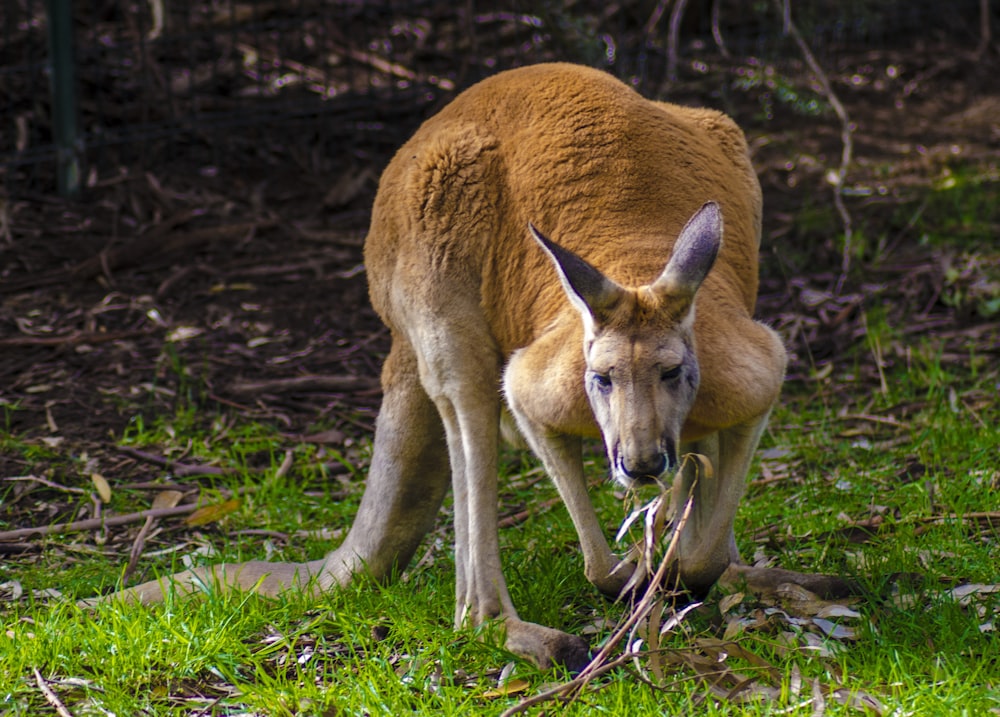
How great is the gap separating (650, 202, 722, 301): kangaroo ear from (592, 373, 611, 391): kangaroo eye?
8.2 inches

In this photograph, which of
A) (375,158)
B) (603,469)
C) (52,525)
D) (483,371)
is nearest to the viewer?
(483,371)

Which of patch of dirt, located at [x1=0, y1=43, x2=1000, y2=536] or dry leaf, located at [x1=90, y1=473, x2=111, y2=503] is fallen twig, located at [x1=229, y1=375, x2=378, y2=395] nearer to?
patch of dirt, located at [x1=0, y1=43, x2=1000, y2=536]

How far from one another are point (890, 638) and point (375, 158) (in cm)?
457

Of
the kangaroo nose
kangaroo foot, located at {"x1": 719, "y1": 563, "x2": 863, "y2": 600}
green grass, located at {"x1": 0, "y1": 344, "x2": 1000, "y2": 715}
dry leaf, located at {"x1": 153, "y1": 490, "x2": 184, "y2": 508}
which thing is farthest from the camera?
dry leaf, located at {"x1": 153, "y1": 490, "x2": 184, "y2": 508}

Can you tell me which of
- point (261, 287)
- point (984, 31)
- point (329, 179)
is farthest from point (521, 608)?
point (984, 31)

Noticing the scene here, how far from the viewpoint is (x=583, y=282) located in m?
2.70

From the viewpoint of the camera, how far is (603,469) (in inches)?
172

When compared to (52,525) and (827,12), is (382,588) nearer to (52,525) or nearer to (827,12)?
(52,525)

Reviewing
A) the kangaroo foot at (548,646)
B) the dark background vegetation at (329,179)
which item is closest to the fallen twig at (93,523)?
the dark background vegetation at (329,179)

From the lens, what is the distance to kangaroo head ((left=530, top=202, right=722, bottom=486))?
8.63 feet

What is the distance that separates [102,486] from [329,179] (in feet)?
9.67

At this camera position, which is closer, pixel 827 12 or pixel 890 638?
pixel 890 638

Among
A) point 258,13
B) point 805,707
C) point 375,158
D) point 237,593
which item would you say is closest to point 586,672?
point 805,707

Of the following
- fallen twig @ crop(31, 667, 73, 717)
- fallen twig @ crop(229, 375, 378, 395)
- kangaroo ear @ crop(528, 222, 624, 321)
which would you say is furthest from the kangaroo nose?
fallen twig @ crop(229, 375, 378, 395)
